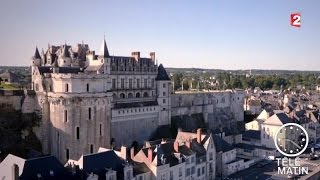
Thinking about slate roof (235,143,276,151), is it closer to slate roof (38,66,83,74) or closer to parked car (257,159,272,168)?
parked car (257,159,272,168)

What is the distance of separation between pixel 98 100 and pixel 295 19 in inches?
1017

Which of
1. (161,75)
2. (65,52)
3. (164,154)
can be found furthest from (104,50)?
(164,154)

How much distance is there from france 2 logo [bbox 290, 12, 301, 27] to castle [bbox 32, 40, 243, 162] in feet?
82.5

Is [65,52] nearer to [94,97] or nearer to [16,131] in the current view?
[94,97]

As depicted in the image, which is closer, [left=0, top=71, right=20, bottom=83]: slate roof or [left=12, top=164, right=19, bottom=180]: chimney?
[left=12, top=164, right=19, bottom=180]: chimney

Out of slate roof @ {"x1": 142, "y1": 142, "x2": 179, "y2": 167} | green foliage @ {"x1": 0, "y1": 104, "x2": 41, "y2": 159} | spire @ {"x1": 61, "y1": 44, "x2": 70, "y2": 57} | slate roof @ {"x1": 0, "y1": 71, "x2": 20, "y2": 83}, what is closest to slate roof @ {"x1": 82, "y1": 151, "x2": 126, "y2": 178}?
slate roof @ {"x1": 142, "y1": 142, "x2": 179, "y2": 167}

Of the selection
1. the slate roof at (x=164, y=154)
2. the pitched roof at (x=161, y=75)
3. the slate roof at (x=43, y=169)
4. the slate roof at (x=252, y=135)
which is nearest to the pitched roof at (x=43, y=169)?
the slate roof at (x=43, y=169)

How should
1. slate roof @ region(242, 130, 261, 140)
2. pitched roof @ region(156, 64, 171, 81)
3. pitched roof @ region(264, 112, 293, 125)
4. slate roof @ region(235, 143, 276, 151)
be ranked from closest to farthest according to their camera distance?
1. slate roof @ region(235, 143, 276, 151)
2. pitched roof @ region(264, 112, 293, 125)
3. slate roof @ region(242, 130, 261, 140)
4. pitched roof @ region(156, 64, 171, 81)

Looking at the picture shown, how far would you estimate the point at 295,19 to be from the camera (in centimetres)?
2466

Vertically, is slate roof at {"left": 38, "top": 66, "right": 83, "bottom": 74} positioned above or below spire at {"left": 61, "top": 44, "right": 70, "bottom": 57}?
below

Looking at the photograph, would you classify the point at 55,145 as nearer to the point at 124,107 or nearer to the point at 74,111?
the point at 74,111

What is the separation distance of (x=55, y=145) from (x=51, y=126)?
2151 millimetres

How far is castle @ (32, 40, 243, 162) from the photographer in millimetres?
43094

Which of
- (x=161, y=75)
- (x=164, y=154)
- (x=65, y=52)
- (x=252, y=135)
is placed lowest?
(x=252, y=135)
